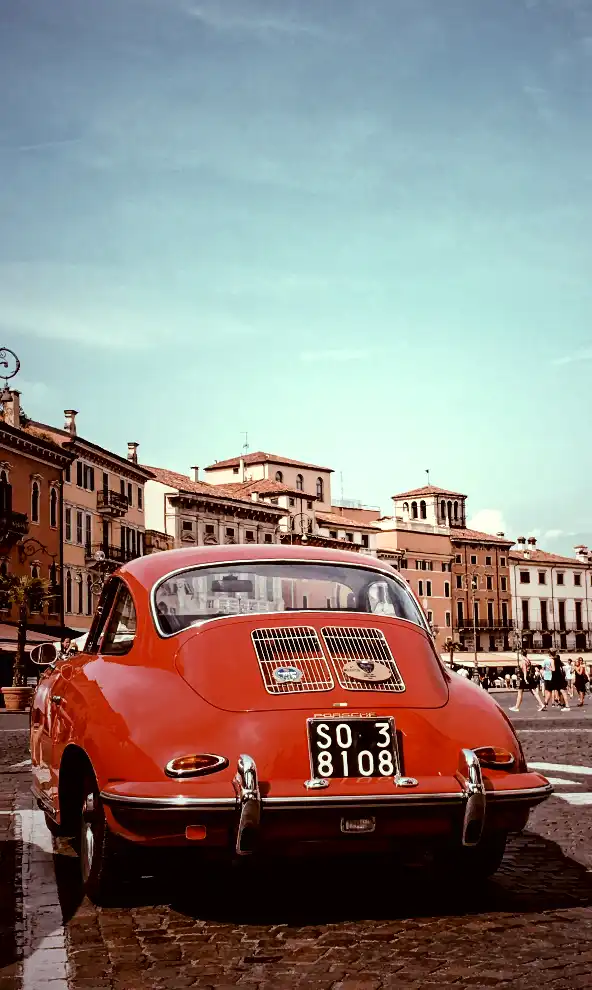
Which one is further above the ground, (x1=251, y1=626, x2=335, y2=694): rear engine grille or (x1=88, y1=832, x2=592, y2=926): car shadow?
(x1=251, y1=626, x2=335, y2=694): rear engine grille

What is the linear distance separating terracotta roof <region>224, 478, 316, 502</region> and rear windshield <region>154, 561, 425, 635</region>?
299 ft

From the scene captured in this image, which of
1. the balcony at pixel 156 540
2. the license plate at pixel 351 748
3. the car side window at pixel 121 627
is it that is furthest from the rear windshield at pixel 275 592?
the balcony at pixel 156 540

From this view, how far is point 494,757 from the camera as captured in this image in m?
6.00

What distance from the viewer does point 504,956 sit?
5.09 metres

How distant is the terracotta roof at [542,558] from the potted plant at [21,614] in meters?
78.0

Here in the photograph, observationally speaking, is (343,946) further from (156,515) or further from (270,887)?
(156,515)

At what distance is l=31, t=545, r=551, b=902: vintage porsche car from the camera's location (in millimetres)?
5539

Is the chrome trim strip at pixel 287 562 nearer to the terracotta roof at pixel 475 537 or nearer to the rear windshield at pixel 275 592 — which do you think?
the rear windshield at pixel 275 592

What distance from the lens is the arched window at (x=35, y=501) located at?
63.7 metres

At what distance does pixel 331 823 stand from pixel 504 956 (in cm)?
91

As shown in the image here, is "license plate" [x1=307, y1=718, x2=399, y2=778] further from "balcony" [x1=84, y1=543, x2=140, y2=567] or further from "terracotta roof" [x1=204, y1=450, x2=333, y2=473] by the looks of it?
"terracotta roof" [x1=204, y1=450, x2=333, y2=473]

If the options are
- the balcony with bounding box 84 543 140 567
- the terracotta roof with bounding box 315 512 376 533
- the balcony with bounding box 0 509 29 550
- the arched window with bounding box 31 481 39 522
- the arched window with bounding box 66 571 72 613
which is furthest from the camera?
the terracotta roof with bounding box 315 512 376 533

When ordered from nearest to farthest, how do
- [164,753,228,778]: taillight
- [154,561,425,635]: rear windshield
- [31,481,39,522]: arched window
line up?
[164,753,228,778]: taillight → [154,561,425,635]: rear windshield → [31,481,39,522]: arched window

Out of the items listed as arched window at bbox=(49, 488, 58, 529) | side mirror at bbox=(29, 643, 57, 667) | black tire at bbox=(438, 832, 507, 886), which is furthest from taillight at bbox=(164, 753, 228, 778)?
arched window at bbox=(49, 488, 58, 529)
